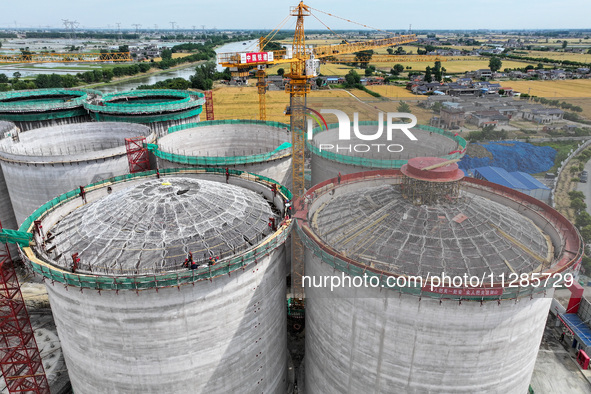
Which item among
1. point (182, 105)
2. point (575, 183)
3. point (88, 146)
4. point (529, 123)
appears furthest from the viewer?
point (529, 123)

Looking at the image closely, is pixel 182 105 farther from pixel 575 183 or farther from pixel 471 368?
pixel 575 183

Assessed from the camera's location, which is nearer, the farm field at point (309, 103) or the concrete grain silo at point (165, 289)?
the concrete grain silo at point (165, 289)

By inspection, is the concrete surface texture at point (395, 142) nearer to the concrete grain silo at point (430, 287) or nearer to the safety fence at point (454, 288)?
the concrete grain silo at point (430, 287)

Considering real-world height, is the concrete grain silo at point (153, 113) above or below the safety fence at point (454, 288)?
above

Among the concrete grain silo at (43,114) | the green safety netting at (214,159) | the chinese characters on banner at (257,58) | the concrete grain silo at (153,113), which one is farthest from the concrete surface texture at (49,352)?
the chinese characters on banner at (257,58)

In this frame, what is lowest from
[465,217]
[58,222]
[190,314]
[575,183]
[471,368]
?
[575,183]

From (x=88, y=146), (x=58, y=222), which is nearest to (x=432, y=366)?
(x=58, y=222)

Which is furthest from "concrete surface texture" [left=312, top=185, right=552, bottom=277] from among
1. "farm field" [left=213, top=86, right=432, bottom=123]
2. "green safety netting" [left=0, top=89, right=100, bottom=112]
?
"farm field" [left=213, top=86, right=432, bottom=123]
